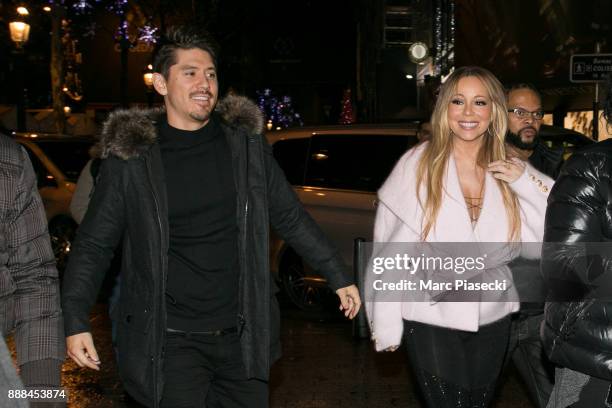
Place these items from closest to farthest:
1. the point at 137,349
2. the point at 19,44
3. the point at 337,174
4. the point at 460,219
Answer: the point at 137,349, the point at 460,219, the point at 337,174, the point at 19,44

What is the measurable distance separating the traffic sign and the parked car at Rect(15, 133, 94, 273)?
698cm

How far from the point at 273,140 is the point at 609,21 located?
8.09m

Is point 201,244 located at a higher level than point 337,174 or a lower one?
higher

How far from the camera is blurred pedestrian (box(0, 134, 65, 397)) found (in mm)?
2973

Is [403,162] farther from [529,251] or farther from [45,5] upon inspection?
[45,5]

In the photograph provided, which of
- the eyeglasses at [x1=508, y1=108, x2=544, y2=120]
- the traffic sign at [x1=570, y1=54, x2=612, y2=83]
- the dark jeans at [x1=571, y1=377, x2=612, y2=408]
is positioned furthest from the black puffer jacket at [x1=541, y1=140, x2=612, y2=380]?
the traffic sign at [x1=570, y1=54, x2=612, y2=83]

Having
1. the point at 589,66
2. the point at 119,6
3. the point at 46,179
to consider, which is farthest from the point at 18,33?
the point at 589,66

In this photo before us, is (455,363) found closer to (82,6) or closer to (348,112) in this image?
(82,6)

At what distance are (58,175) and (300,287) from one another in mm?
4783

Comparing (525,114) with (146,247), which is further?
(525,114)

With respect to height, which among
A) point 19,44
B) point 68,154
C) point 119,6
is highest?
point 119,6

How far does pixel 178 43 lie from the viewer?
4.15m

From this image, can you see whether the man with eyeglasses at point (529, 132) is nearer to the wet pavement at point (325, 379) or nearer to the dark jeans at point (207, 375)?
the wet pavement at point (325, 379)

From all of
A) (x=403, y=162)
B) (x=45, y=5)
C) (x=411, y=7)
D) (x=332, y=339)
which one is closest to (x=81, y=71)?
(x=45, y=5)
